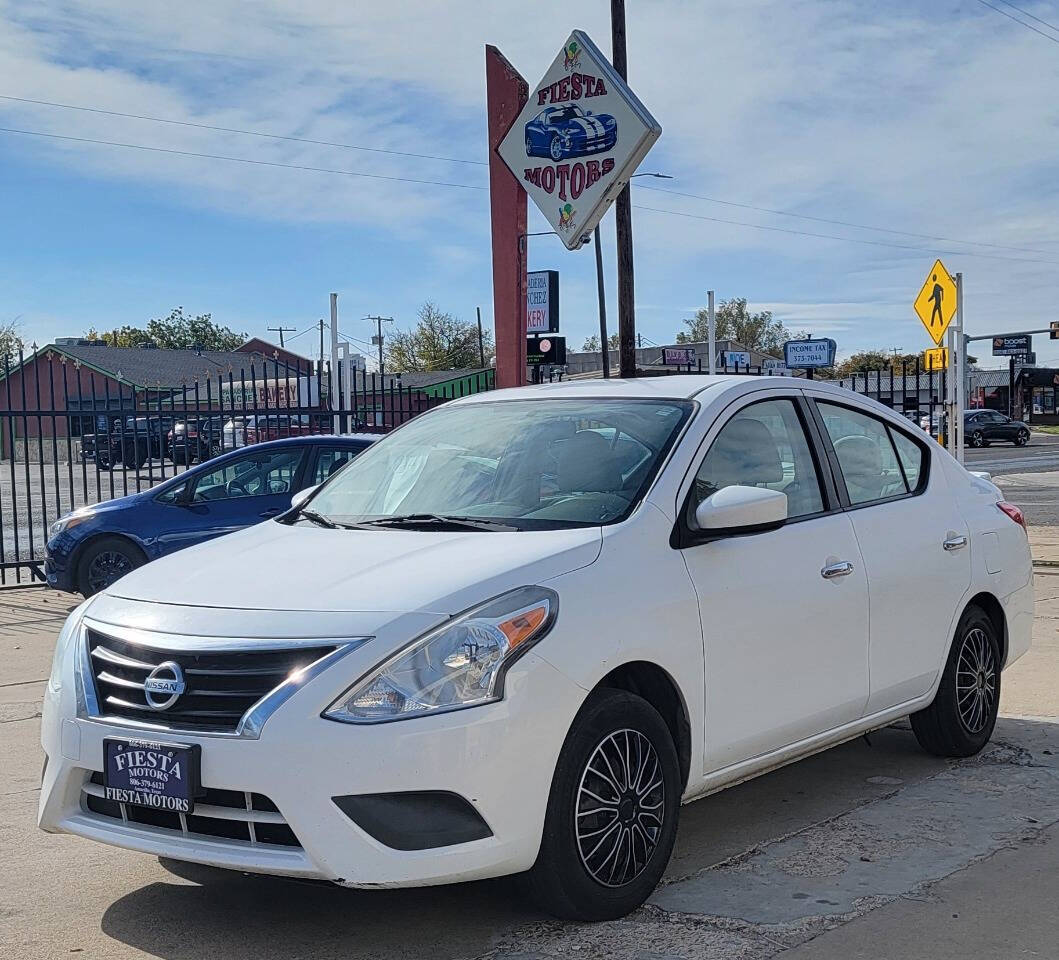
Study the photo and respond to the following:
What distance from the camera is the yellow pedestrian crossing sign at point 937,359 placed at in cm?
1678

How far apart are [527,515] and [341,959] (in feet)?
5.08

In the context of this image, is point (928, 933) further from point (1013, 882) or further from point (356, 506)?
point (356, 506)

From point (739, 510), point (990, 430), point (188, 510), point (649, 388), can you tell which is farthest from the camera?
point (990, 430)

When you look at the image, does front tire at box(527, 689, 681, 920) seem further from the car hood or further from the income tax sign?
the income tax sign

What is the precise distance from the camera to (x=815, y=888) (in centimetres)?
444

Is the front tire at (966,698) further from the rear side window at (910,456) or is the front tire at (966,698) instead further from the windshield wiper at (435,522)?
the windshield wiper at (435,522)

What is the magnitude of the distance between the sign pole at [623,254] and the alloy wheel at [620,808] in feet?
47.7

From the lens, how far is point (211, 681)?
3.75m

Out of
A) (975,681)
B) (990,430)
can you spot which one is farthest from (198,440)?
(990,430)

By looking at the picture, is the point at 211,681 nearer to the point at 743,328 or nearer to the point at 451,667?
the point at 451,667

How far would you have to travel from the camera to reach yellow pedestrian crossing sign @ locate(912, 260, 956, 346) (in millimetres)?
15633

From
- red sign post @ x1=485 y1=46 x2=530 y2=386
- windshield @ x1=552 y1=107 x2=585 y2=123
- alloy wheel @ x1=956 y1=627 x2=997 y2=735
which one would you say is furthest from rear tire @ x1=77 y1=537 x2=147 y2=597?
alloy wheel @ x1=956 y1=627 x2=997 y2=735

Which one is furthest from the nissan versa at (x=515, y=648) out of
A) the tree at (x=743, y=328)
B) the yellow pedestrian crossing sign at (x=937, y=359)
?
the tree at (x=743, y=328)

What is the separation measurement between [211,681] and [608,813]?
4.11ft
